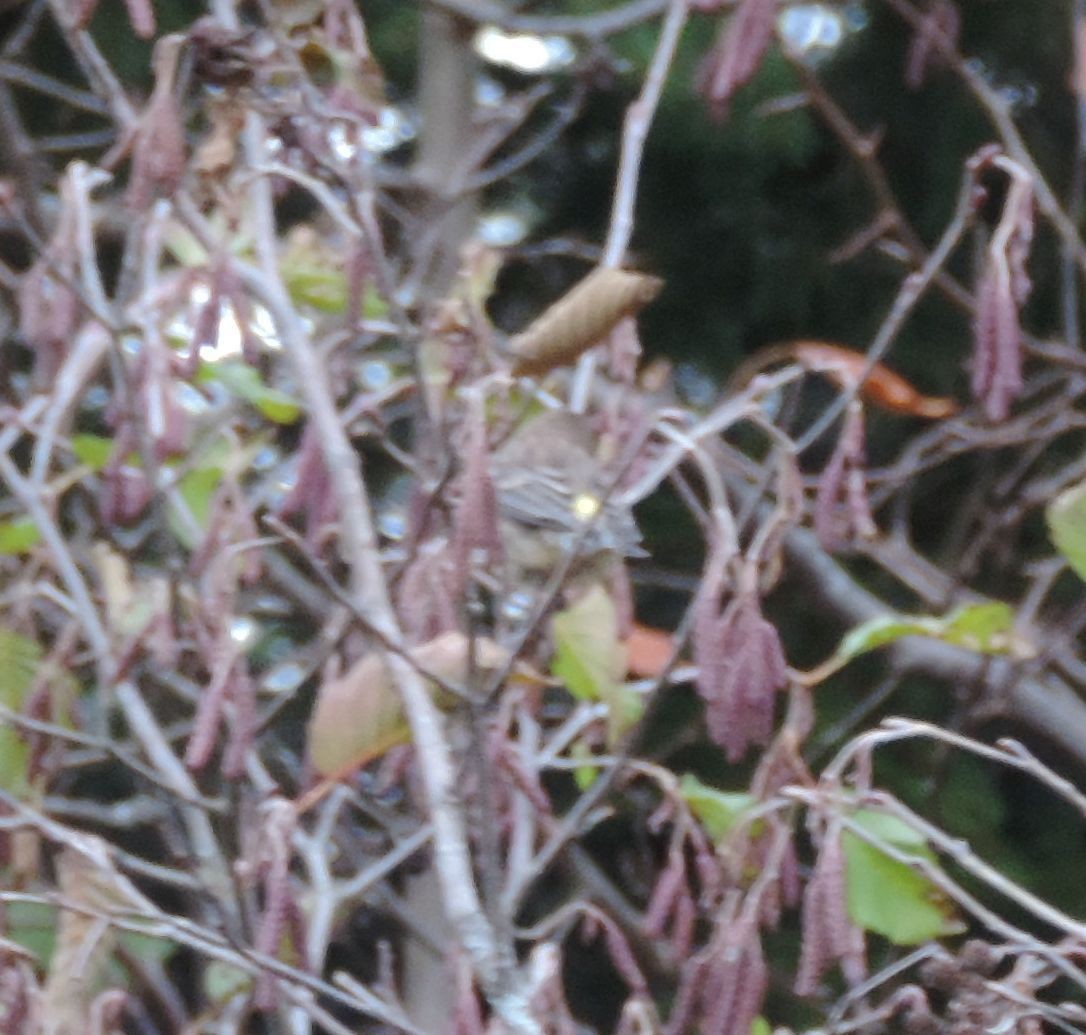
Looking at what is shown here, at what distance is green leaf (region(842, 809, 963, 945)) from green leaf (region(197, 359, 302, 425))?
0.63 m

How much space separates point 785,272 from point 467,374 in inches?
84.2

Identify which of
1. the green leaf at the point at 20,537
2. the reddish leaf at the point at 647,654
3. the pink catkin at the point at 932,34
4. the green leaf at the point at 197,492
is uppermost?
the pink catkin at the point at 932,34

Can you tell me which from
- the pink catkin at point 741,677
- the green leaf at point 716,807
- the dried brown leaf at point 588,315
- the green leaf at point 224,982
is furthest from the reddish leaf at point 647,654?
the dried brown leaf at point 588,315

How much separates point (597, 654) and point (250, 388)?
1.42 ft

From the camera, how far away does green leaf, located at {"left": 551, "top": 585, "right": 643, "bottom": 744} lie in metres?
1.28

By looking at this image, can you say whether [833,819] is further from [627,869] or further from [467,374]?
[627,869]

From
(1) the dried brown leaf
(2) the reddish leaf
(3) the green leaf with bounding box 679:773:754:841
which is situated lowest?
(2) the reddish leaf

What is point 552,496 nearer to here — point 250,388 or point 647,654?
point 647,654

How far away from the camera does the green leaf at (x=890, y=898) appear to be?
1.19 meters

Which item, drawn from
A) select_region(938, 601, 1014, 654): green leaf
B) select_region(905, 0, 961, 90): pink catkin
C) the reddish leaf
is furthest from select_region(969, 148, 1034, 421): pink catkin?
select_region(905, 0, 961, 90): pink catkin

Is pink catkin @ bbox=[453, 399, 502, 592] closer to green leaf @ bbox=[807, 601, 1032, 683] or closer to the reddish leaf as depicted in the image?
green leaf @ bbox=[807, 601, 1032, 683]

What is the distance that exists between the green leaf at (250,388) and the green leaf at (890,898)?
630 mm

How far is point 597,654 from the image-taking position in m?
1.28

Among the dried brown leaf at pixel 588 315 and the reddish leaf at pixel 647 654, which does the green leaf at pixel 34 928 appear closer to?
the reddish leaf at pixel 647 654
